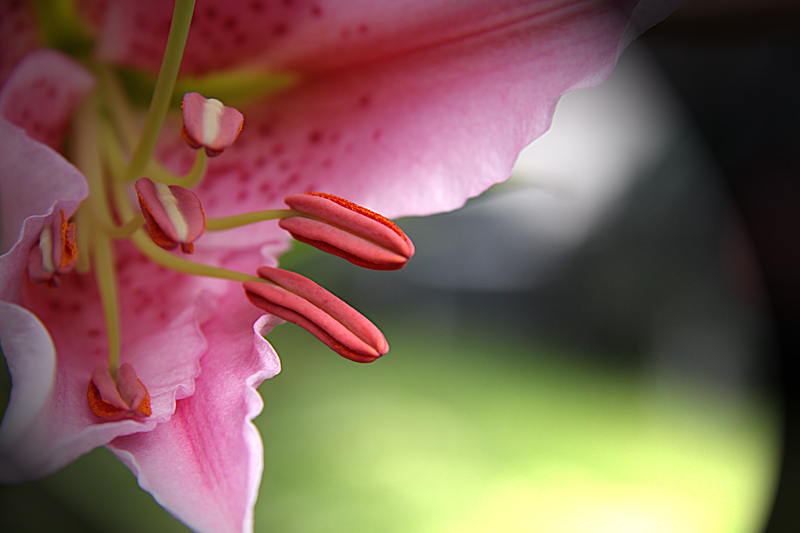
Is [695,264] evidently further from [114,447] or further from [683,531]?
[114,447]

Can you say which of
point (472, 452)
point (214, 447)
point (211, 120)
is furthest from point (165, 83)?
point (472, 452)

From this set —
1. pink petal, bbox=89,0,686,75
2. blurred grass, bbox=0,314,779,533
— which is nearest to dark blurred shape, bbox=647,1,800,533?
blurred grass, bbox=0,314,779,533

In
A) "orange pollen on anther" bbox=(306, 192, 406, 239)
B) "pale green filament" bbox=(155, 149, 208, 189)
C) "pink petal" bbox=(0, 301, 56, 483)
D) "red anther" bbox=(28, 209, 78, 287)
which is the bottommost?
"pink petal" bbox=(0, 301, 56, 483)

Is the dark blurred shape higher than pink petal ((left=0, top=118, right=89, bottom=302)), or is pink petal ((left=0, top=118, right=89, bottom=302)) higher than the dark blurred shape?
the dark blurred shape

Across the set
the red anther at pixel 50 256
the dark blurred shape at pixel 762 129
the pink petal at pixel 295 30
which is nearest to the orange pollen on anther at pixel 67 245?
the red anther at pixel 50 256

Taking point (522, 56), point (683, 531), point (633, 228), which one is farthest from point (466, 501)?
point (633, 228)

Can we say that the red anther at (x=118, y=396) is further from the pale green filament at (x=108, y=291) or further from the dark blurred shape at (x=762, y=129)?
the dark blurred shape at (x=762, y=129)

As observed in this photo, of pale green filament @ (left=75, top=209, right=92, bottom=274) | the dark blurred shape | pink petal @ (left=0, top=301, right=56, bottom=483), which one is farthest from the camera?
the dark blurred shape

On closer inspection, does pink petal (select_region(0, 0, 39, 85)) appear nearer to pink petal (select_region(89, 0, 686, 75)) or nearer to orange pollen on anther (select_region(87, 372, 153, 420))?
pink petal (select_region(89, 0, 686, 75))
